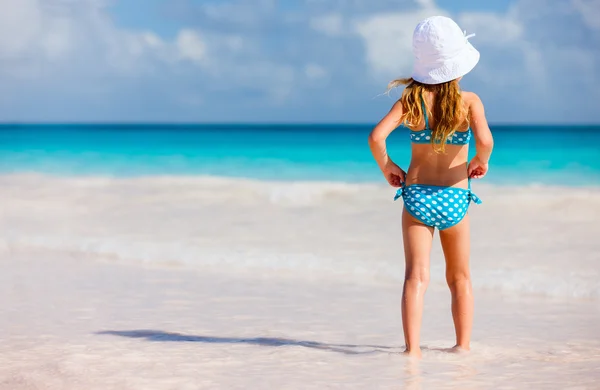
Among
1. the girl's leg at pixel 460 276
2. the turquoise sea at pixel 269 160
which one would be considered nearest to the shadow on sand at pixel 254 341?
the girl's leg at pixel 460 276

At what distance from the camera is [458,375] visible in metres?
3.65

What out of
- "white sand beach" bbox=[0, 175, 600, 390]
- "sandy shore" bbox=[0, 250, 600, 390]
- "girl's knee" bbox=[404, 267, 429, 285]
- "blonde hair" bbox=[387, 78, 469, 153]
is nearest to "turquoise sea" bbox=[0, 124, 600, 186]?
"white sand beach" bbox=[0, 175, 600, 390]

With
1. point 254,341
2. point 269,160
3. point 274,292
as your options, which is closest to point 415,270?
point 254,341

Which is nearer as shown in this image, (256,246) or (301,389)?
(301,389)

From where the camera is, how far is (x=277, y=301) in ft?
17.9

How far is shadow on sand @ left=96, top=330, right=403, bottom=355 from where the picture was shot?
13.8ft

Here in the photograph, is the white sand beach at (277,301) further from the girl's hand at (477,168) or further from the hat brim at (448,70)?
the hat brim at (448,70)

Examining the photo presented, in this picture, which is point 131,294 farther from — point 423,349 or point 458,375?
point 458,375

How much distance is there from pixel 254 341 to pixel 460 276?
1202 millimetres

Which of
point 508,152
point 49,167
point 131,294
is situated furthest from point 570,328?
point 508,152

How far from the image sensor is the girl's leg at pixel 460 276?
3.88 metres

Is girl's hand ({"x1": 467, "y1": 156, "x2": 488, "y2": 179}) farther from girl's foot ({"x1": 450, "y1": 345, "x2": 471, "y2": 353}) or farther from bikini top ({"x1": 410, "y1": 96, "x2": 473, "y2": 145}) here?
girl's foot ({"x1": 450, "y1": 345, "x2": 471, "y2": 353})

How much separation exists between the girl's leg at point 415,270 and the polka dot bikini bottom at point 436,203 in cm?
5

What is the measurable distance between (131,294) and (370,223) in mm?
4300
